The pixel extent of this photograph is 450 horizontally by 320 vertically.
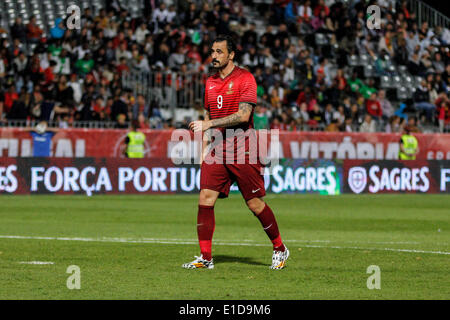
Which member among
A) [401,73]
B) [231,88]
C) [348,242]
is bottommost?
[348,242]

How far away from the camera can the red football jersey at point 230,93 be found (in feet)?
34.6

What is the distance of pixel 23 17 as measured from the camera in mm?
30859

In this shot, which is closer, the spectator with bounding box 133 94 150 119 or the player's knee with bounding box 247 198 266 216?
the player's knee with bounding box 247 198 266 216

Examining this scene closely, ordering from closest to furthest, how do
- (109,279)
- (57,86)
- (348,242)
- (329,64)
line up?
(109,279), (348,242), (57,86), (329,64)

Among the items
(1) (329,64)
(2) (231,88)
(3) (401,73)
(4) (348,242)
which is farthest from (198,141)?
(2) (231,88)

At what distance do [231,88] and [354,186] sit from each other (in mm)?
18327

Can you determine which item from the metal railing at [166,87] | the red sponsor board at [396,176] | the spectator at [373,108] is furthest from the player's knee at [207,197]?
the spectator at [373,108]

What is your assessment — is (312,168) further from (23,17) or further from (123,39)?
(23,17)

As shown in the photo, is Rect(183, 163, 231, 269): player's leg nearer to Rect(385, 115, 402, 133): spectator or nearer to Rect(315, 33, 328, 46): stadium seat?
Rect(385, 115, 402, 133): spectator

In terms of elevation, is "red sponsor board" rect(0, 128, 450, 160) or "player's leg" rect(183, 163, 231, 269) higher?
"red sponsor board" rect(0, 128, 450, 160)

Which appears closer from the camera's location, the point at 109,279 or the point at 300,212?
the point at 109,279

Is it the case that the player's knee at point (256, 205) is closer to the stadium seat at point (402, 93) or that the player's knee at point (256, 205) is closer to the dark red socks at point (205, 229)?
the dark red socks at point (205, 229)

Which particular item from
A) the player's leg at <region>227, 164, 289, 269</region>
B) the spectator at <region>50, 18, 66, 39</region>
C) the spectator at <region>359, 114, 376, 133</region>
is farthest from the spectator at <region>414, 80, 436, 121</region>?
the player's leg at <region>227, 164, 289, 269</region>

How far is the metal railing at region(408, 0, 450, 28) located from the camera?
1501 inches
